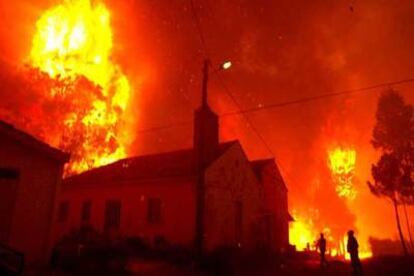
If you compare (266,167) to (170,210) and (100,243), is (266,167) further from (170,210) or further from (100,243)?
(100,243)

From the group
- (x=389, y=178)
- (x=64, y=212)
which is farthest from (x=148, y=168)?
(x=389, y=178)

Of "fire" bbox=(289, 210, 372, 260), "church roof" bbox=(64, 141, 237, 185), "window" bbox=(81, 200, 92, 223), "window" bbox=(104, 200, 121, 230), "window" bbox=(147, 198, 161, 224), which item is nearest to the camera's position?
"window" bbox=(147, 198, 161, 224)

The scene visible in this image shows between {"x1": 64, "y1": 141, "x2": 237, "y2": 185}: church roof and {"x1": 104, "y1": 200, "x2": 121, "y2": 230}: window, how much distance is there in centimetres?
169

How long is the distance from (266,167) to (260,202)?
3660mm

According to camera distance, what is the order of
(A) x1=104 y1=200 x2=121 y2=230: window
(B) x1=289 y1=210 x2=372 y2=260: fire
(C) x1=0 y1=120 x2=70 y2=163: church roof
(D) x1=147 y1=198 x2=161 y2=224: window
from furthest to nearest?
(B) x1=289 y1=210 x2=372 y2=260: fire, (A) x1=104 y1=200 x2=121 y2=230: window, (D) x1=147 y1=198 x2=161 y2=224: window, (C) x1=0 y1=120 x2=70 y2=163: church roof

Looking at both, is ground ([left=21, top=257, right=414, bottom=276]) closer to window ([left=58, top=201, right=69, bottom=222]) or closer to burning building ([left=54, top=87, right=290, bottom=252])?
burning building ([left=54, top=87, right=290, bottom=252])

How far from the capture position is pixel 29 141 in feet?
48.2

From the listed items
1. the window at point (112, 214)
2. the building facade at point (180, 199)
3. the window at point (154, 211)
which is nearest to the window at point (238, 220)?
the building facade at point (180, 199)

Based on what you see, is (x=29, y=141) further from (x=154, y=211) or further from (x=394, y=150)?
(x=394, y=150)

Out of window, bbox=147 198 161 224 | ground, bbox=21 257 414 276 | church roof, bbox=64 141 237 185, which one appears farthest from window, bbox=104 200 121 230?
ground, bbox=21 257 414 276

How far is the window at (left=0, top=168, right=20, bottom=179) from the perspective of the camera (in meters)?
14.3

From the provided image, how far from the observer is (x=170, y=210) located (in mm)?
24141

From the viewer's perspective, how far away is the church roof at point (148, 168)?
25.0 m

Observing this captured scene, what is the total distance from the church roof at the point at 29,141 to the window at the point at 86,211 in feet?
45.3
